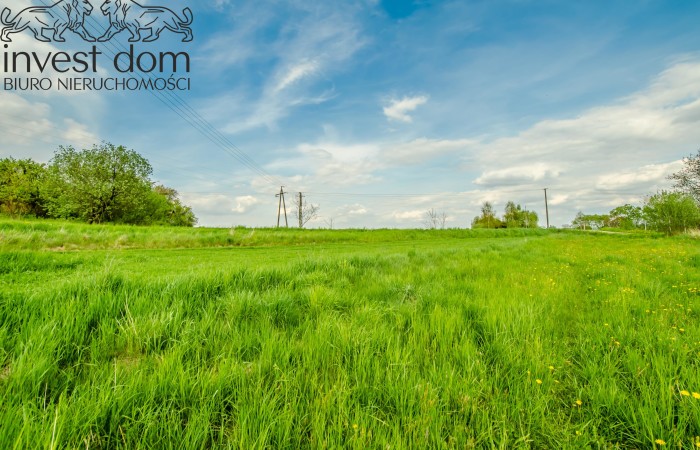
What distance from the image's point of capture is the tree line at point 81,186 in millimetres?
43688

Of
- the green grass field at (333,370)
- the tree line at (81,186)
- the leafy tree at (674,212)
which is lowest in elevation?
the green grass field at (333,370)

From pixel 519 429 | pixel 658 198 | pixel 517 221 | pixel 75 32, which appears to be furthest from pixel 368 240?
pixel 517 221

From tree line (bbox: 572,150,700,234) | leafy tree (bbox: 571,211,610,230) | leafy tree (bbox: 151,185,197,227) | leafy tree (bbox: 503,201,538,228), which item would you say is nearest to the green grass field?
tree line (bbox: 572,150,700,234)

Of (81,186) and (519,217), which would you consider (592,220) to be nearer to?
(519,217)

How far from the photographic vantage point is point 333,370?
2230 millimetres

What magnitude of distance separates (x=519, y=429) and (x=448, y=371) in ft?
1.67

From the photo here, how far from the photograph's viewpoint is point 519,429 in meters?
1.72

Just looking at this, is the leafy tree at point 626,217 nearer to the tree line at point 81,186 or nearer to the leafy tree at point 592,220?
the leafy tree at point 592,220

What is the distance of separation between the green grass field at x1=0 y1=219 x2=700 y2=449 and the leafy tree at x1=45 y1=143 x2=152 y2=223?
5457cm

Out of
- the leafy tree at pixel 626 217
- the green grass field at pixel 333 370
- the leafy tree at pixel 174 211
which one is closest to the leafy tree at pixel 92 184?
the leafy tree at pixel 174 211

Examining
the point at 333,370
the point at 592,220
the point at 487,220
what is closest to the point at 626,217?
the point at 592,220

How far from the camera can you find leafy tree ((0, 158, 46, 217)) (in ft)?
150

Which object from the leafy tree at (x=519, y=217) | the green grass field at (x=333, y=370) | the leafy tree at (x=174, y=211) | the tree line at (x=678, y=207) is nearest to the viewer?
the green grass field at (x=333, y=370)

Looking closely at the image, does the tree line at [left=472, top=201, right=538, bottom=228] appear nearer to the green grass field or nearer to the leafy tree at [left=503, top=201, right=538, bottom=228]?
the leafy tree at [left=503, top=201, right=538, bottom=228]
